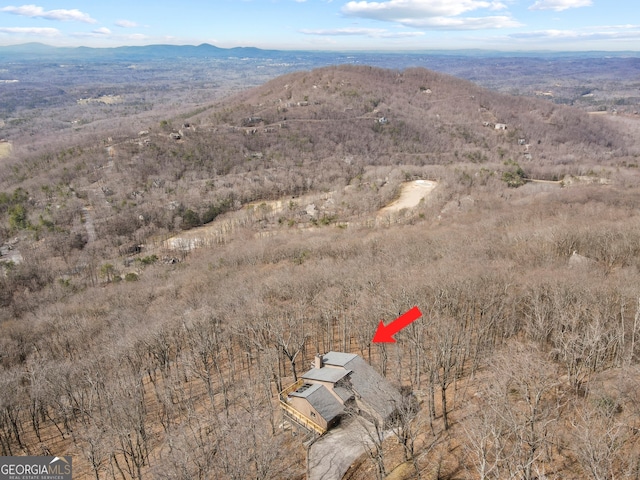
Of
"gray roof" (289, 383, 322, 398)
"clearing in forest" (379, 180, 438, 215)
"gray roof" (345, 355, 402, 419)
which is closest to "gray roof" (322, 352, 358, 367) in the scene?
"gray roof" (345, 355, 402, 419)

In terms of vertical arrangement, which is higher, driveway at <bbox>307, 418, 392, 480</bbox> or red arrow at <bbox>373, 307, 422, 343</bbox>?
red arrow at <bbox>373, 307, 422, 343</bbox>

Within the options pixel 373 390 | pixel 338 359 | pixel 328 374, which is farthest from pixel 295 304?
pixel 373 390

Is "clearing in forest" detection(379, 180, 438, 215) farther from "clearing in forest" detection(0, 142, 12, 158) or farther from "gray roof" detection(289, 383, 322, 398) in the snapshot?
"clearing in forest" detection(0, 142, 12, 158)

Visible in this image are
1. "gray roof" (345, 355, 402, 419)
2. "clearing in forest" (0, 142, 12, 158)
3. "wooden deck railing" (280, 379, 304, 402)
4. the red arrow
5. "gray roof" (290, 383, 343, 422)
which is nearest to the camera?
"gray roof" (345, 355, 402, 419)

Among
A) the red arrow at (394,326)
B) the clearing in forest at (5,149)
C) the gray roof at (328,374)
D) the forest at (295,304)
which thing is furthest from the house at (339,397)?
the clearing in forest at (5,149)

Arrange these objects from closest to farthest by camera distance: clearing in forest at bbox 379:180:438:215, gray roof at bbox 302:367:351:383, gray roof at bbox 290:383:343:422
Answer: gray roof at bbox 290:383:343:422 < gray roof at bbox 302:367:351:383 < clearing in forest at bbox 379:180:438:215

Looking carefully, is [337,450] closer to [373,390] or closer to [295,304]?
[373,390]

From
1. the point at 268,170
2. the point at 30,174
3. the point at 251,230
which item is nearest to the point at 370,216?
the point at 251,230

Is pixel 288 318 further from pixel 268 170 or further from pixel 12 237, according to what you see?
pixel 268 170
